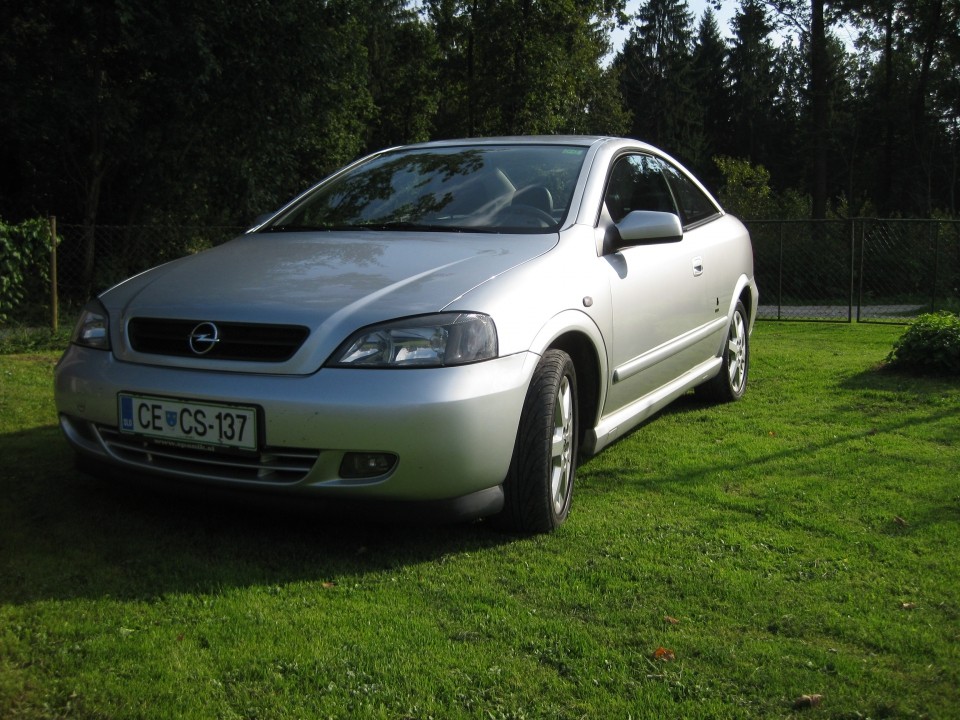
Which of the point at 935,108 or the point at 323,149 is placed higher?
the point at 935,108

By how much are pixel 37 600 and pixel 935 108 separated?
46621 mm

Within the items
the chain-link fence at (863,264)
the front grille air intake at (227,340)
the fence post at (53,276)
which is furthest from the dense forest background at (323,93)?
the front grille air intake at (227,340)

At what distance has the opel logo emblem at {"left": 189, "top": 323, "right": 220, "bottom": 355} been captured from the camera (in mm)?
3453

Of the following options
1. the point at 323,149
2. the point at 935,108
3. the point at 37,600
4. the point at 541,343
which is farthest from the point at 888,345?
the point at 935,108

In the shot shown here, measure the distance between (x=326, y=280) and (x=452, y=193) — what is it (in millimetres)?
1175

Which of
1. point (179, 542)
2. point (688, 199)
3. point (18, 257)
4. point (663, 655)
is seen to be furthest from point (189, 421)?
point (18, 257)

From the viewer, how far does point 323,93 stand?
60.9 ft

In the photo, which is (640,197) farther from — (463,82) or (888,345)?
(463,82)

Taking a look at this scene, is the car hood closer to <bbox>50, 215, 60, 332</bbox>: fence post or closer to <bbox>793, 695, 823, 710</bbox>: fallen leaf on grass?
<bbox>793, 695, 823, 710</bbox>: fallen leaf on grass

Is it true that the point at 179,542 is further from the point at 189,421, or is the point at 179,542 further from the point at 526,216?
the point at 526,216

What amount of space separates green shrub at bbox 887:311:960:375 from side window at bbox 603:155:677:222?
Result: 3326 mm

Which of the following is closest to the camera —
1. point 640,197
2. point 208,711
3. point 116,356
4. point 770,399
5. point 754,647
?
point 208,711

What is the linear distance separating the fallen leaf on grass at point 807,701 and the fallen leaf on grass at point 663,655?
0.36 m

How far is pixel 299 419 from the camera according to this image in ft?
10.7
